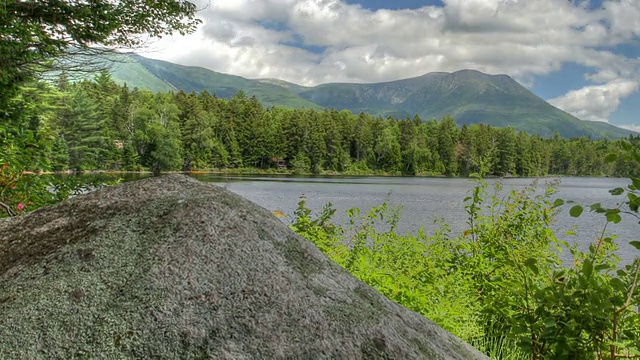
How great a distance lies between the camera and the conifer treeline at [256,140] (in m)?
81.2

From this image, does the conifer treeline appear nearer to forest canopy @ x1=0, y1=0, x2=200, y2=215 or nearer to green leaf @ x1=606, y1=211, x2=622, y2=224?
forest canopy @ x1=0, y1=0, x2=200, y2=215

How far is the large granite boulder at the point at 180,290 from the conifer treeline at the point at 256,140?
7229cm

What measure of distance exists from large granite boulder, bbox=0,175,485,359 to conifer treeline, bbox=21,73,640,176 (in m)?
72.3

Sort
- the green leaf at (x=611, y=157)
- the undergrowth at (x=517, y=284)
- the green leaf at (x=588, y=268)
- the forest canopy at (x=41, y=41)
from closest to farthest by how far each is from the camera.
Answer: the green leaf at (x=588, y=268), the undergrowth at (x=517, y=284), the green leaf at (x=611, y=157), the forest canopy at (x=41, y=41)

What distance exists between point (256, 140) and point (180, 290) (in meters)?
121

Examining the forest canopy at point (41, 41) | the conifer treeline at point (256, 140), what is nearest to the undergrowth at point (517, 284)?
the forest canopy at point (41, 41)

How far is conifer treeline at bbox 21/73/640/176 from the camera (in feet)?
267

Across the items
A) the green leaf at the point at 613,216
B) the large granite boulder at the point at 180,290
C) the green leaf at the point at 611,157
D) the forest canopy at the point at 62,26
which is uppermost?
the forest canopy at the point at 62,26

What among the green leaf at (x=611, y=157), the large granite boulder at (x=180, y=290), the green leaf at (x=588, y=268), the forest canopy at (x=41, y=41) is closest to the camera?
the large granite boulder at (x=180, y=290)

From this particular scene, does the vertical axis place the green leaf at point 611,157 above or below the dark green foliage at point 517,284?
above

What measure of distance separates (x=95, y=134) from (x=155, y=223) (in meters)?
85.9

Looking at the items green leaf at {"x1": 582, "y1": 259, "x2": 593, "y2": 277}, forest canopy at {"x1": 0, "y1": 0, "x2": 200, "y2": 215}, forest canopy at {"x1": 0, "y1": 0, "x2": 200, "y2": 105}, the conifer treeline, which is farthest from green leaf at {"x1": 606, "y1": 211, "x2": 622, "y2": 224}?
the conifer treeline

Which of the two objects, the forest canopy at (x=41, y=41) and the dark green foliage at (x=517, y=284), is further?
the forest canopy at (x=41, y=41)

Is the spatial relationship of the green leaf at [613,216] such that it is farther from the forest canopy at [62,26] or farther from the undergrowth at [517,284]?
the forest canopy at [62,26]
